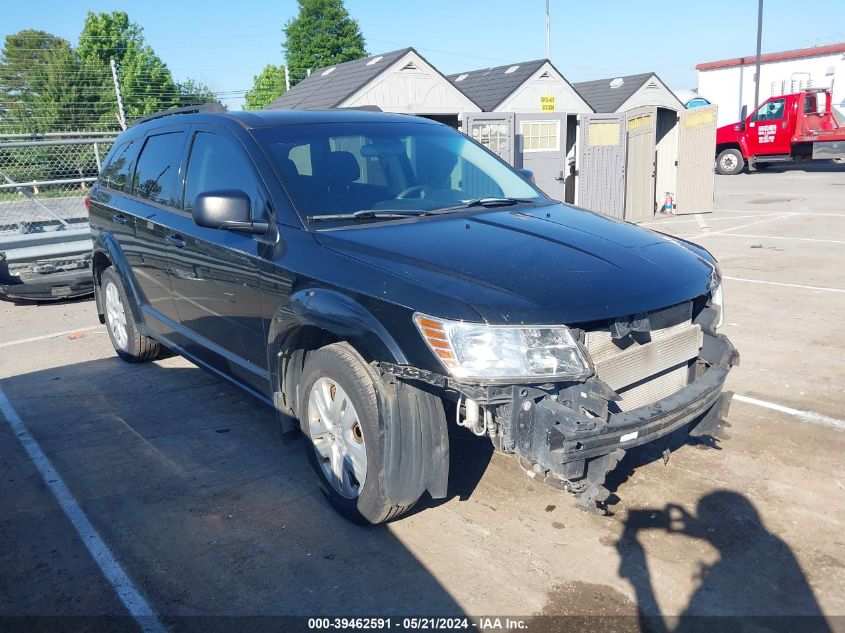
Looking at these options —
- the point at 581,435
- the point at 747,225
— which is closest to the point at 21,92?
the point at 747,225

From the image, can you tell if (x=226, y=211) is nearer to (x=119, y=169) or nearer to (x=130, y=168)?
(x=130, y=168)

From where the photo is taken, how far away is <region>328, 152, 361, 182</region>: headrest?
13.3 ft

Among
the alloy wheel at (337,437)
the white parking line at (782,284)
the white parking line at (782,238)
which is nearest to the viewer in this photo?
the alloy wheel at (337,437)

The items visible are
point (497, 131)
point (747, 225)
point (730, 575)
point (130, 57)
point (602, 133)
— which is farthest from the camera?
point (130, 57)

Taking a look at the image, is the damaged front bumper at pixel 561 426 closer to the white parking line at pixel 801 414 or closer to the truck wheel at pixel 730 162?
the white parking line at pixel 801 414

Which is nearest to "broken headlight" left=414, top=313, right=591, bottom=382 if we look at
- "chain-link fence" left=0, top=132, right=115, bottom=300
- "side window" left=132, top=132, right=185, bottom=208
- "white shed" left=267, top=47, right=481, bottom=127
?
"side window" left=132, top=132, right=185, bottom=208

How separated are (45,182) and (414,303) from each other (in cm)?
857

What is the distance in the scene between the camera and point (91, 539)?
3.55 metres

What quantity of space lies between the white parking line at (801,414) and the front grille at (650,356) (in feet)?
4.96

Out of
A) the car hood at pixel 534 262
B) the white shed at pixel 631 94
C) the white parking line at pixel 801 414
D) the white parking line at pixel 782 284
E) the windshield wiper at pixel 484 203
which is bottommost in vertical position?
the white parking line at pixel 782 284

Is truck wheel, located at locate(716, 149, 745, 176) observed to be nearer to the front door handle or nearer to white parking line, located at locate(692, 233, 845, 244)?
white parking line, located at locate(692, 233, 845, 244)

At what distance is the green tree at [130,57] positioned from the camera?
104 feet

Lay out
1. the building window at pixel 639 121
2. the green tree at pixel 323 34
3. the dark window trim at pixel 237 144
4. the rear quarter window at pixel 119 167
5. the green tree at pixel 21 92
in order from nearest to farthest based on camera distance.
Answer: the dark window trim at pixel 237 144 → the rear quarter window at pixel 119 167 → the building window at pixel 639 121 → the green tree at pixel 21 92 → the green tree at pixel 323 34

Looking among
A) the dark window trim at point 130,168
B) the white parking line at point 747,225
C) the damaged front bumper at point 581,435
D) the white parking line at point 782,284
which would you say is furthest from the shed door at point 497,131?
the damaged front bumper at point 581,435
